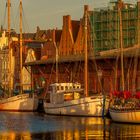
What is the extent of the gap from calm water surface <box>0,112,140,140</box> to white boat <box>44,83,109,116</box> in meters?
4.03

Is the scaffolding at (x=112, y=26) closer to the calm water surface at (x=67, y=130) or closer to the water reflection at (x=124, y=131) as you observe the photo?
the calm water surface at (x=67, y=130)

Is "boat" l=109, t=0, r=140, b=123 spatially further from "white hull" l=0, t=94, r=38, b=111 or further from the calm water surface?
"white hull" l=0, t=94, r=38, b=111

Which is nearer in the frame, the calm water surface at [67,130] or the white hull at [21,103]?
the calm water surface at [67,130]

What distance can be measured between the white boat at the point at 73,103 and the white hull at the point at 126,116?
9134mm

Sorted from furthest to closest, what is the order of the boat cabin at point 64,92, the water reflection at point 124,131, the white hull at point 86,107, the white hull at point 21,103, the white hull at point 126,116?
the white hull at point 21,103, the boat cabin at point 64,92, the white hull at point 86,107, the white hull at point 126,116, the water reflection at point 124,131

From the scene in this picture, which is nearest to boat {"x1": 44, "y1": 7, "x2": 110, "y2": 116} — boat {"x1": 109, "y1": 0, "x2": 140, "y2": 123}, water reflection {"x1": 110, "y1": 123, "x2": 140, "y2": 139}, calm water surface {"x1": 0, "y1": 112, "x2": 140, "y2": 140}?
calm water surface {"x1": 0, "y1": 112, "x2": 140, "y2": 140}

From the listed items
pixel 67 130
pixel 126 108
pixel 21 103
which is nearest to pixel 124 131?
pixel 67 130

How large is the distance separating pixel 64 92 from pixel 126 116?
19186 millimetres

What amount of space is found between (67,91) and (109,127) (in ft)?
72.8

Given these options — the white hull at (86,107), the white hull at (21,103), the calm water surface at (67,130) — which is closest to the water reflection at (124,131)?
the calm water surface at (67,130)

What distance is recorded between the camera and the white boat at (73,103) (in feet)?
251

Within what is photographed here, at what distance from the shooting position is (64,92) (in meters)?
82.3

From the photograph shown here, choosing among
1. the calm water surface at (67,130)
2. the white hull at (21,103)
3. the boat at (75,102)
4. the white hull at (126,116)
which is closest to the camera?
the calm water surface at (67,130)

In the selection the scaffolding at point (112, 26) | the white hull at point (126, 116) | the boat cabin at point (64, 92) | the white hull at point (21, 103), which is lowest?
the white hull at point (21, 103)
